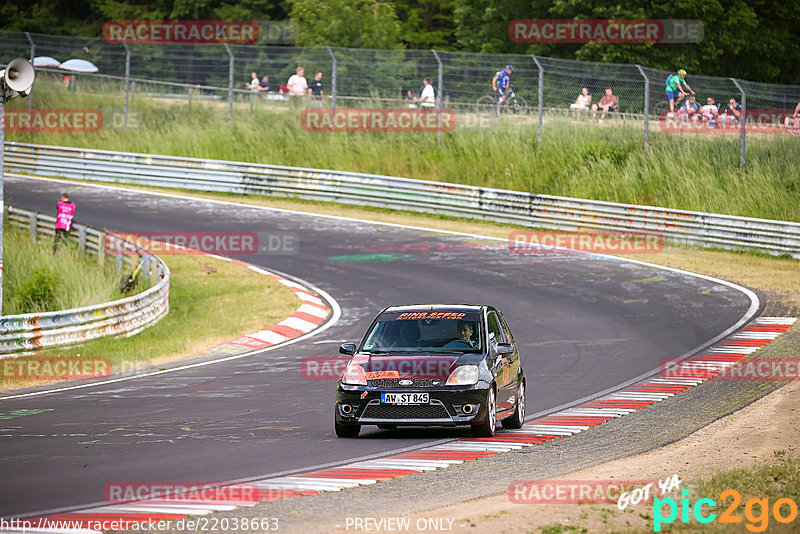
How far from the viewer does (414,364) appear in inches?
459

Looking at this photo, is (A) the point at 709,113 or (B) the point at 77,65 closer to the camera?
(A) the point at 709,113


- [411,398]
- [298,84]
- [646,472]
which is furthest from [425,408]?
[298,84]

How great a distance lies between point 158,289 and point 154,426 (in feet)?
30.1

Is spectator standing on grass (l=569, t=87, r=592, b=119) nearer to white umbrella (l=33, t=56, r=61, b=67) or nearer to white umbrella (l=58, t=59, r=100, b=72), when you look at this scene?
white umbrella (l=58, t=59, r=100, b=72)

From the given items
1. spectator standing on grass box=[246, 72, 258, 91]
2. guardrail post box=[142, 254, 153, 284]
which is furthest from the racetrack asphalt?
spectator standing on grass box=[246, 72, 258, 91]

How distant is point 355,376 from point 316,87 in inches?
986

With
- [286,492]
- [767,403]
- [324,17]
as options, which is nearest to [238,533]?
[286,492]

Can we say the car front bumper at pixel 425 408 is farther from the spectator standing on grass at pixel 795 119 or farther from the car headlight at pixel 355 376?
the spectator standing on grass at pixel 795 119

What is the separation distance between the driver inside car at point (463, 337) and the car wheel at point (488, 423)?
2.23 ft

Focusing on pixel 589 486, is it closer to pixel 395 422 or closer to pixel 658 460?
pixel 658 460

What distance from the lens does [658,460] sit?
1045 cm

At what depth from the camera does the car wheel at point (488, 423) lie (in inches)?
456

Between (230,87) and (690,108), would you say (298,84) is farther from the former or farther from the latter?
(690,108)

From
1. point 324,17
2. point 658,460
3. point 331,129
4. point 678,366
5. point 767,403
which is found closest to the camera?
point 658,460
